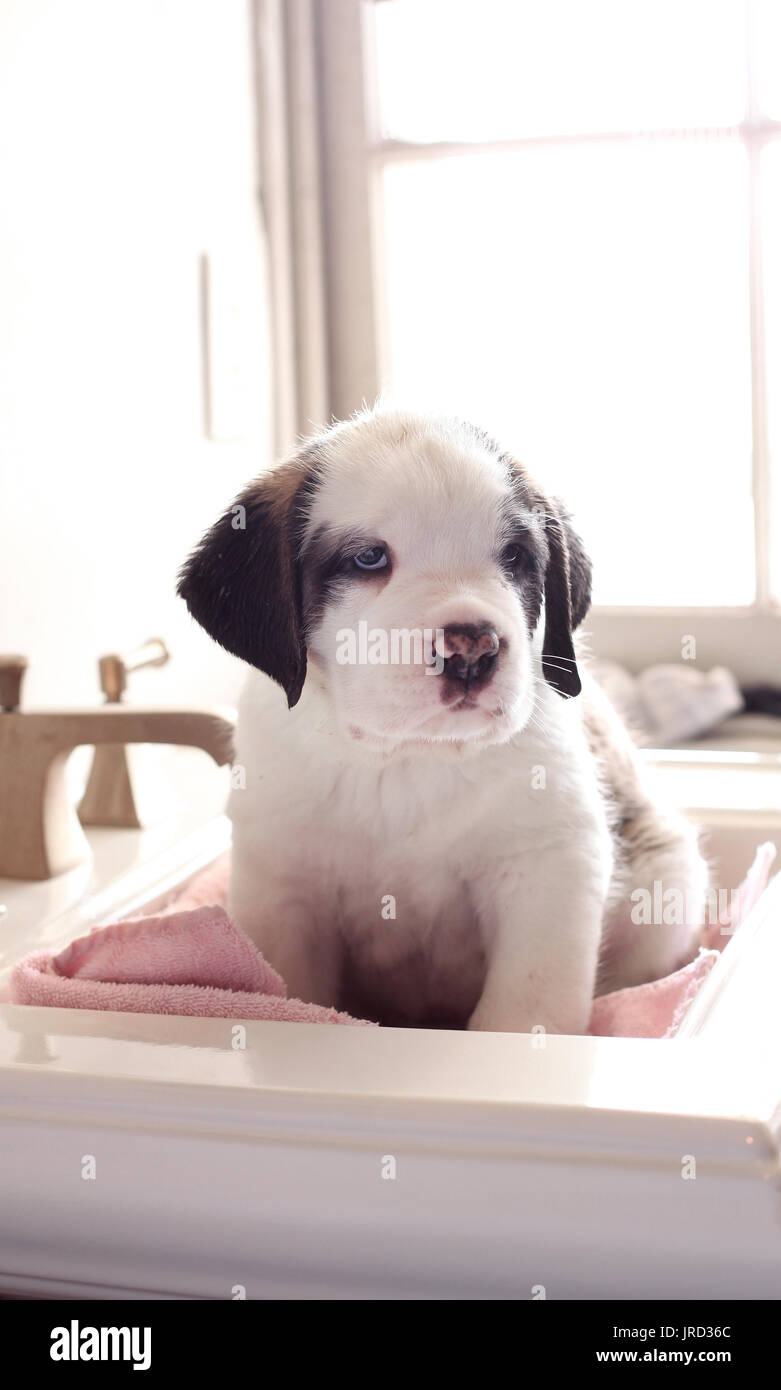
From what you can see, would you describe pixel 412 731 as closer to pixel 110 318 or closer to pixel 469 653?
pixel 469 653

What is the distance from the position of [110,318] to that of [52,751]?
80 centimetres

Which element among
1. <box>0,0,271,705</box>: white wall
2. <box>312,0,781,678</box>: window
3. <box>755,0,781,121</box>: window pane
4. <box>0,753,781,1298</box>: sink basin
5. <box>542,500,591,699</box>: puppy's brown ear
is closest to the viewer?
<box>0,753,781,1298</box>: sink basin

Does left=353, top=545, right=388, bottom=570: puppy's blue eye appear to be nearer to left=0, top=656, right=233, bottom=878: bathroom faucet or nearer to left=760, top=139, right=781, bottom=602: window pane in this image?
left=0, top=656, right=233, bottom=878: bathroom faucet

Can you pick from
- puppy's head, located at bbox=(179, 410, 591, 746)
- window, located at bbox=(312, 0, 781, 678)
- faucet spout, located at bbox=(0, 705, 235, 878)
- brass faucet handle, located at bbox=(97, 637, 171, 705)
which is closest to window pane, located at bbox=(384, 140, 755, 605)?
window, located at bbox=(312, 0, 781, 678)

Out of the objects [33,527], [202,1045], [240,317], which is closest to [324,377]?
[240,317]

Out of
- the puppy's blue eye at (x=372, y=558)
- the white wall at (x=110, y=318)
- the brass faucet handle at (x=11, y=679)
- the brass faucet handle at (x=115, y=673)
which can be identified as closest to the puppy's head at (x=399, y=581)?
the puppy's blue eye at (x=372, y=558)

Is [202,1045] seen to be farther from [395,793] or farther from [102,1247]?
[395,793]

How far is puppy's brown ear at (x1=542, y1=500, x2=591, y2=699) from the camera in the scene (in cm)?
109

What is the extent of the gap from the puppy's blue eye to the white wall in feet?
2.26

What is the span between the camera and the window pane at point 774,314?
2.62m

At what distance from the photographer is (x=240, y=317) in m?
2.36

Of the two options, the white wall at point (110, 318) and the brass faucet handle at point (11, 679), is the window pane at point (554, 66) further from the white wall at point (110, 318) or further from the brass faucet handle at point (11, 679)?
the brass faucet handle at point (11, 679)

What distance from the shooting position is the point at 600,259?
9.17 ft

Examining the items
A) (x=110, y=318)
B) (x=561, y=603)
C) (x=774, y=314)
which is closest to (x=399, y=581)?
(x=561, y=603)
